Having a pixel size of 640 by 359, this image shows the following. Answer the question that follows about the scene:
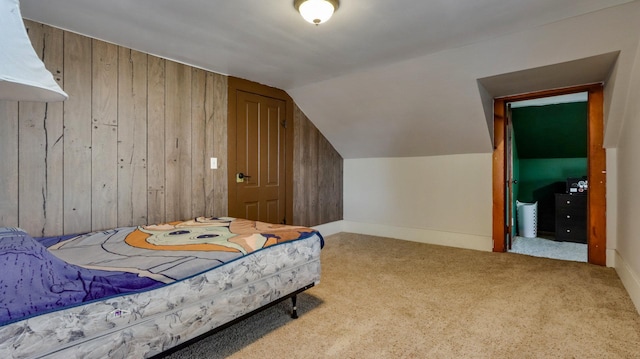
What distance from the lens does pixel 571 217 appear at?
447 centimetres

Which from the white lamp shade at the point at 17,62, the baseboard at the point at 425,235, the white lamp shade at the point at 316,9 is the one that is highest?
→ the white lamp shade at the point at 316,9

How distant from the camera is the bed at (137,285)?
1.07 metres

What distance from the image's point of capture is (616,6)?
2.09 meters

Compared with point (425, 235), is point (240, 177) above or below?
above

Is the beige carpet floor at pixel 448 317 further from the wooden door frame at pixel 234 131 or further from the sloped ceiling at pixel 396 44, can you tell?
the sloped ceiling at pixel 396 44

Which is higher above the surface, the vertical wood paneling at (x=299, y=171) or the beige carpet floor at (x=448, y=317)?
the vertical wood paneling at (x=299, y=171)

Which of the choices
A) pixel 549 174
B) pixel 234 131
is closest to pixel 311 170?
Answer: pixel 234 131

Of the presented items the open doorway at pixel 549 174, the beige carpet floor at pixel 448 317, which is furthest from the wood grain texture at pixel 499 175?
the beige carpet floor at pixel 448 317

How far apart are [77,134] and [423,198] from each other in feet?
13.2

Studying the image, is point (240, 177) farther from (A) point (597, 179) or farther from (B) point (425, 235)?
(A) point (597, 179)

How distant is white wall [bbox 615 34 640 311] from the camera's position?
2236 millimetres

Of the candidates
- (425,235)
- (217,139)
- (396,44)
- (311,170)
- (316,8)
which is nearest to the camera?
(316,8)

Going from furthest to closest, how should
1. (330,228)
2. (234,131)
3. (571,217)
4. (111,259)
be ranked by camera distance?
(330,228) < (571,217) < (234,131) < (111,259)

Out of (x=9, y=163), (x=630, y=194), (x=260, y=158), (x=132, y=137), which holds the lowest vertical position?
(x=630, y=194)
